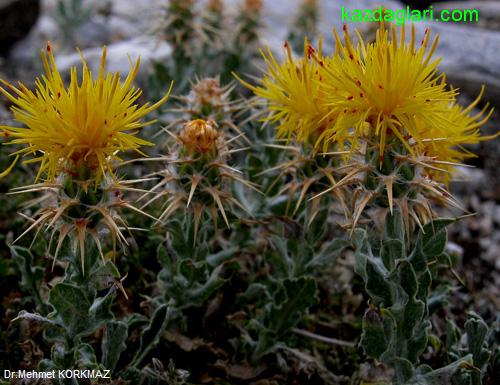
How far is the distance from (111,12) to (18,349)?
23.9 ft

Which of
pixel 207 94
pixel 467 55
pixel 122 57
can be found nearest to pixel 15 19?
pixel 122 57

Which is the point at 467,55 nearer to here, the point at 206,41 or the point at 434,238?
the point at 206,41

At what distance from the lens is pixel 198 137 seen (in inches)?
117

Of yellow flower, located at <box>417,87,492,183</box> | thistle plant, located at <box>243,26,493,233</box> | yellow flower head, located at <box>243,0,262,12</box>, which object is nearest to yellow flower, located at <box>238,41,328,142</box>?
thistle plant, located at <box>243,26,493,233</box>

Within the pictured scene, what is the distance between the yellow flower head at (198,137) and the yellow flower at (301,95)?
322mm

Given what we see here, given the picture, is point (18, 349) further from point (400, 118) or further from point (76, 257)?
point (400, 118)

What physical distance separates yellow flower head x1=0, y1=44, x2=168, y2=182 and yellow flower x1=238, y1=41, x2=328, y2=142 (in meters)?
0.77

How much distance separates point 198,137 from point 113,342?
46.1 inches

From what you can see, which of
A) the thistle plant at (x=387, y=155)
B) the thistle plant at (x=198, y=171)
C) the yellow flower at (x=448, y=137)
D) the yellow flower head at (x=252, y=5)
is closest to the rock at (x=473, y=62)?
the yellow flower head at (x=252, y=5)

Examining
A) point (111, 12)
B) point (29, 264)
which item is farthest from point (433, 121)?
point (111, 12)

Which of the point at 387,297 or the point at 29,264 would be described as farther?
the point at 29,264

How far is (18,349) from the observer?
3.62 meters

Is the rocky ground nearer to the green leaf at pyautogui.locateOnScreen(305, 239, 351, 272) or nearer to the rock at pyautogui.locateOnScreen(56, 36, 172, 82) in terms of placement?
the rock at pyautogui.locateOnScreen(56, 36, 172, 82)

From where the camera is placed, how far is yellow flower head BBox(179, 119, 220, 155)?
9.77 ft
